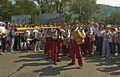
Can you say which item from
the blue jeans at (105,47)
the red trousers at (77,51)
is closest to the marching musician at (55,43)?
the red trousers at (77,51)

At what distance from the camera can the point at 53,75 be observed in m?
5.64

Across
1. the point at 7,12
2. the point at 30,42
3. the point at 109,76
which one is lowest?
the point at 109,76

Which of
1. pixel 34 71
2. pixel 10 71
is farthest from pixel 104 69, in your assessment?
pixel 10 71

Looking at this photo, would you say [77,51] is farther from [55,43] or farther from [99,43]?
[99,43]

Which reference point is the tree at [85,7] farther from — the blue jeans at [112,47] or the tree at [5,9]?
the blue jeans at [112,47]

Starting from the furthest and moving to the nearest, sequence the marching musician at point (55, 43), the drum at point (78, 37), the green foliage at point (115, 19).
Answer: the green foliage at point (115, 19) < the marching musician at point (55, 43) < the drum at point (78, 37)

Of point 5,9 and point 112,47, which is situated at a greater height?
point 5,9

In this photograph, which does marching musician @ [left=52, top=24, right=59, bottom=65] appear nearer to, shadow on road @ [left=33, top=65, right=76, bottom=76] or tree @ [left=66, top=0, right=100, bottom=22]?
shadow on road @ [left=33, top=65, right=76, bottom=76]

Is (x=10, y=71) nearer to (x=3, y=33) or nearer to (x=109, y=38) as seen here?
(x=3, y=33)

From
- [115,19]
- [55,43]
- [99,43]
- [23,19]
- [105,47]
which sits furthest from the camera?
[115,19]

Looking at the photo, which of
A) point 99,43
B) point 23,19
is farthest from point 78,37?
point 23,19

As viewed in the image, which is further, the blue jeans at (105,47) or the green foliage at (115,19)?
the green foliage at (115,19)

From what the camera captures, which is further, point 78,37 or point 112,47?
point 112,47

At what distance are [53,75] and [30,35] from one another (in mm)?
6527
